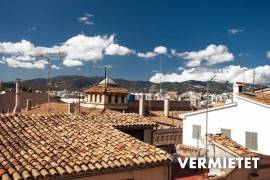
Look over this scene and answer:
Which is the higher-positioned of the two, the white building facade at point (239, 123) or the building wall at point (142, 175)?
the white building facade at point (239, 123)

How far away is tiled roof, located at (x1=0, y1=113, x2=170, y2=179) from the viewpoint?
10766 mm

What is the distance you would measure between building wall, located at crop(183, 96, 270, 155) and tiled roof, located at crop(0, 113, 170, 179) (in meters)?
10.1

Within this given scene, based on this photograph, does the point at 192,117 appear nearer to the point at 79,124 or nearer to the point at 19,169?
the point at 79,124

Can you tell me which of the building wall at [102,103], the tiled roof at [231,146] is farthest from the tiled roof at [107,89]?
the tiled roof at [231,146]

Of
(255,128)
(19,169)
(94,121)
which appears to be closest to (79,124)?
(94,121)

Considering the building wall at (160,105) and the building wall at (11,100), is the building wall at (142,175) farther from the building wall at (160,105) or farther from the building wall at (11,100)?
the building wall at (160,105)

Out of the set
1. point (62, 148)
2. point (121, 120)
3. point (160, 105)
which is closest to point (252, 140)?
point (121, 120)

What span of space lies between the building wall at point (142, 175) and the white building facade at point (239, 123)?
32.0 feet

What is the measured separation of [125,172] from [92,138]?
252 centimetres

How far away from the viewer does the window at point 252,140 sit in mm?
21469

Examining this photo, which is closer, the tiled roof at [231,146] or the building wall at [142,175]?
the building wall at [142,175]

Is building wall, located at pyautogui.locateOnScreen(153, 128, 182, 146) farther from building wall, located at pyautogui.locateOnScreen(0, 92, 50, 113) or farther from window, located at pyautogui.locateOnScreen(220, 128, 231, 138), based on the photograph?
building wall, located at pyautogui.locateOnScreen(0, 92, 50, 113)

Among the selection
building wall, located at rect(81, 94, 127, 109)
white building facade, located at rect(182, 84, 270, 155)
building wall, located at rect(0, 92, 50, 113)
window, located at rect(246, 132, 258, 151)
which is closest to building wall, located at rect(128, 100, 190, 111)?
building wall, located at rect(81, 94, 127, 109)

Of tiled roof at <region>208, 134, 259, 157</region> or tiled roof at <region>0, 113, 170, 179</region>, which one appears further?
tiled roof at <region>208, 134, 259, 157</region>
